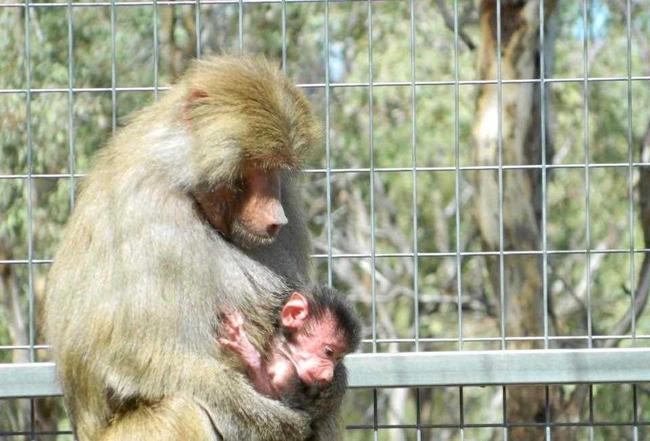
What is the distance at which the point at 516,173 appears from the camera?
10102 mm

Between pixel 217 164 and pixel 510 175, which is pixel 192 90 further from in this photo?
pixel 510 175

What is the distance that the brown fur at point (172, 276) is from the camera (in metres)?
4.96

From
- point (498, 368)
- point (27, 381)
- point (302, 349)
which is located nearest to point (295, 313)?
point (302, 349)

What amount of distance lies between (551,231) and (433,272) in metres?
1.68

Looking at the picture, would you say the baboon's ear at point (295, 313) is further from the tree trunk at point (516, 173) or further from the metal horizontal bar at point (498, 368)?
the tree trunk at point (516, 173)

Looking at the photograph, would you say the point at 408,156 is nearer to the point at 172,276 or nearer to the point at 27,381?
the point at 27,381

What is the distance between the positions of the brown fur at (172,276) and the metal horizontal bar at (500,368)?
742 mm

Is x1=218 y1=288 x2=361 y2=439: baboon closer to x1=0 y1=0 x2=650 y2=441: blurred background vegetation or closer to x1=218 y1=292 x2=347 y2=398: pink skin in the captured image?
x1=218 y1=292 x2=347 y2=398: pink skin

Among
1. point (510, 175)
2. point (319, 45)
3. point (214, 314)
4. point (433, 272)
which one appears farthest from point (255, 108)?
point (433, 272)

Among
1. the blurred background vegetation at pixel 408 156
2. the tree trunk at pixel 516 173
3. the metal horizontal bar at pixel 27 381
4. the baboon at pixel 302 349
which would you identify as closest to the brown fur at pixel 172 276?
the baboon at pixel 302 349

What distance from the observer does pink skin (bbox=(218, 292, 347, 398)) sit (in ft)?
16.9

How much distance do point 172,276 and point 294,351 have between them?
586mm

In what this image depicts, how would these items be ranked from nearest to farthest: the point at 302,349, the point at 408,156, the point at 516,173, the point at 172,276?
the point at 172,276 < the point at 302,349 < the point at 516,173 < the point at 408,156

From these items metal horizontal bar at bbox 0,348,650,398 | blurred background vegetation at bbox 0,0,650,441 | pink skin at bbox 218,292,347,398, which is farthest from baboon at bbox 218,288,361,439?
blurred background vegetation at bbox 0,0,650,441
